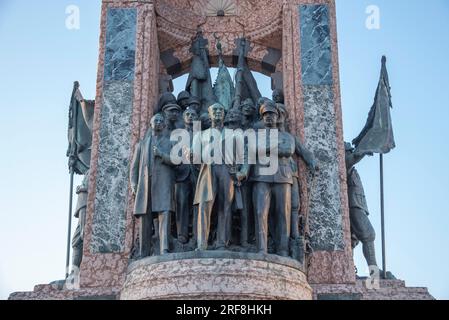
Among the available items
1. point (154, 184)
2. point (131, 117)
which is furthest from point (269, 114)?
point (131, 117)

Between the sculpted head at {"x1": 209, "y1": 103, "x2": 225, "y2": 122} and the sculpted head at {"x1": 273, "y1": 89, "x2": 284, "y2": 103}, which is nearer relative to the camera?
the sculpted head at {"x1": 209, "y1": 103, "x2": 225, "y2": 122}

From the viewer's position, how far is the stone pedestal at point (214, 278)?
45.0ft

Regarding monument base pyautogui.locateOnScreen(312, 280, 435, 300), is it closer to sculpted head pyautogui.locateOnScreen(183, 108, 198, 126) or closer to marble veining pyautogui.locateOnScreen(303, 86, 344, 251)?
marble veining pyautogui.locateOnScreen(303, 86, 344, 251)

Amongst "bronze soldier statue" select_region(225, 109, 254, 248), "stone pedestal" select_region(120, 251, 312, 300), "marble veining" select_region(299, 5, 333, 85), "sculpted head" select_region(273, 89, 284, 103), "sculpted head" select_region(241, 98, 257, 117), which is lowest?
"stone pedestal" select_region(120, 251, 312, 300)

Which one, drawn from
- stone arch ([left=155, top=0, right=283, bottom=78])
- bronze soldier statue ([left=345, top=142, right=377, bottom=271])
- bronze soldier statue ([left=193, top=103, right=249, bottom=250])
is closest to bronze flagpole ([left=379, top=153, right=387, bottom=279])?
bronze soldier statue ([left=345, top=142, right=377, bottom=271])

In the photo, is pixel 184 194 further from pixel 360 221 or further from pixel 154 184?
pixel 360 221

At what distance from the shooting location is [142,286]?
14.2 meters

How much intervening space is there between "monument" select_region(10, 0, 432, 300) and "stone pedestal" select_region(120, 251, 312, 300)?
0.02 meters

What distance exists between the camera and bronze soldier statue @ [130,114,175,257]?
15211 millimetres

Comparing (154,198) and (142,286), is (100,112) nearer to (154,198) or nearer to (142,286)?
(154,198)

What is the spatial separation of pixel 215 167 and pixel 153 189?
1.17 metres

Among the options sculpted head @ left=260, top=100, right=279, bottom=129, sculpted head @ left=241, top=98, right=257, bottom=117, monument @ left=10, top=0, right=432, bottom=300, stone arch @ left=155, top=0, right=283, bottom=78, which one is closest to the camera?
monument @ left=10, top=0, right=432, bottom=300

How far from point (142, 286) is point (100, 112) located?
4239 millimetres
